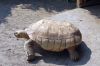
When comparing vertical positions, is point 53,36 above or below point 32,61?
above

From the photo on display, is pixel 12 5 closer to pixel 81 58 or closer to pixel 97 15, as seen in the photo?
pixel 97 15

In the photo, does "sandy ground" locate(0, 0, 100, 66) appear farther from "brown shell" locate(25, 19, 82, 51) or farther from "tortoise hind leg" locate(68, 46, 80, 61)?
"brown shell" locate(25, 19, 82, 51)

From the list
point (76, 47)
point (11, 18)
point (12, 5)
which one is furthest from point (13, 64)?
point (12, 5)

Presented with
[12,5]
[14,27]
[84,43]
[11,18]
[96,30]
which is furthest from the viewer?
[12,5]

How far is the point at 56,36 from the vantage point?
474 centimetres

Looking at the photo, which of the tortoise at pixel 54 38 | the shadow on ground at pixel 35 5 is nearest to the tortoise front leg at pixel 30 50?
the tortoise at pixel 54 38

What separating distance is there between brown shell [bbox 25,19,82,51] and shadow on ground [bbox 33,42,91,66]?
193 millimetres

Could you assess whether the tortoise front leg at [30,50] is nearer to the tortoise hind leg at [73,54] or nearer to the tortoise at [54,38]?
the tortoise at [54,38]

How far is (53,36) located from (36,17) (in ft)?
7.05

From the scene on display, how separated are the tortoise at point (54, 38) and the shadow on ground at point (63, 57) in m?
0.09

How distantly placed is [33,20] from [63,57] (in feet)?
6.47

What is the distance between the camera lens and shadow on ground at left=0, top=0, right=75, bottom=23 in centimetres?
738

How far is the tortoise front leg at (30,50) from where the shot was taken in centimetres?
480

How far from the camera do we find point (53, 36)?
475 centimetres
